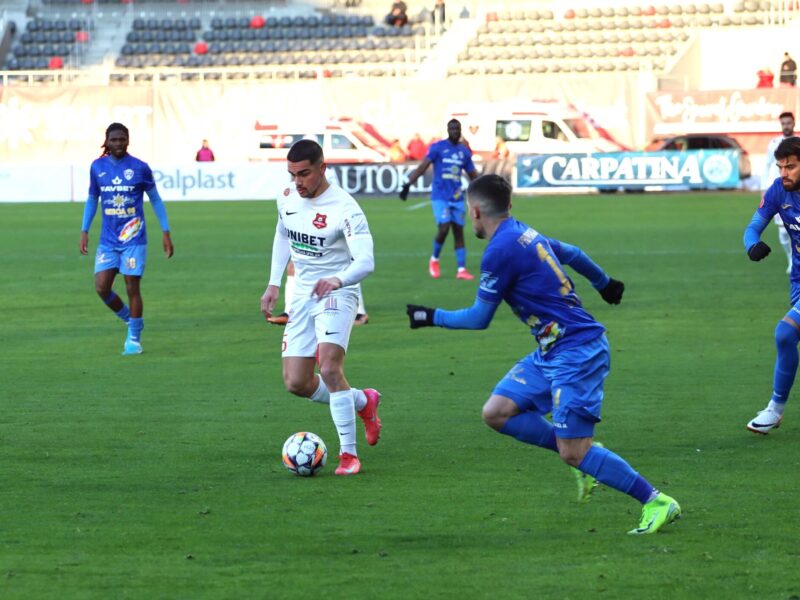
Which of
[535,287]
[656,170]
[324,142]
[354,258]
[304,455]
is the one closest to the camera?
[535,287]

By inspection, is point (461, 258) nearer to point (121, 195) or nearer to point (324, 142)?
point (121, 195)

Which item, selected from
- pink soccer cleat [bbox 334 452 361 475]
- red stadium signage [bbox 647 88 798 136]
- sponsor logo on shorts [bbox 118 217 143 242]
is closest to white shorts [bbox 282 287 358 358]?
Result: pink soccer cleat [bbox 334 452 361 475]

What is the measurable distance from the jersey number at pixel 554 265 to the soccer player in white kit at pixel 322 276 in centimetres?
167

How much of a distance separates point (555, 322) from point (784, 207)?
3.07m

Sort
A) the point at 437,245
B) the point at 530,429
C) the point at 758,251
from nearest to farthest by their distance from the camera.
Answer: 1. the point at 530,429
2. the point at 758,251
3. the point at 437,245

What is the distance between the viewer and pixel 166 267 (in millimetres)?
23219

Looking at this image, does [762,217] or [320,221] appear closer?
[320,221]

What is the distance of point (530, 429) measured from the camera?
7.41 metres

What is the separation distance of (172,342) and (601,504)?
8126 mm

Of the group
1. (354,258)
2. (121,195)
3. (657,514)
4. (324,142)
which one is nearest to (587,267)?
(657,514)

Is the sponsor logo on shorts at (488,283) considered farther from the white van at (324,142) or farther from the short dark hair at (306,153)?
the white van at (324,142)

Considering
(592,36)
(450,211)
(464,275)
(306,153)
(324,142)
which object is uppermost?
(306,153)

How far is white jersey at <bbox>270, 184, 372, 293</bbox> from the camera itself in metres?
8.83

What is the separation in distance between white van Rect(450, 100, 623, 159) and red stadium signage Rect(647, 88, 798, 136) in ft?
6.51
